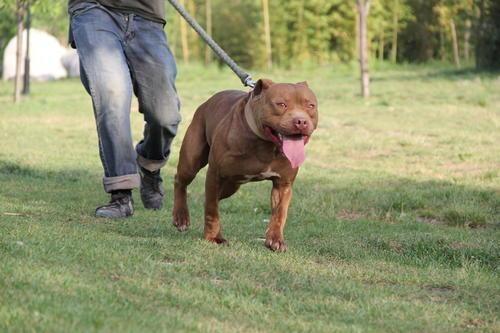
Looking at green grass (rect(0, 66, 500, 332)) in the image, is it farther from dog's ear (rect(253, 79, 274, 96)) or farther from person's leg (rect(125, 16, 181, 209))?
dog's ear (rect(253, 79, 274, 96))

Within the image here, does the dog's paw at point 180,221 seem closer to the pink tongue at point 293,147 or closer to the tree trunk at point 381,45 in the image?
the pink tongue at point 293,147

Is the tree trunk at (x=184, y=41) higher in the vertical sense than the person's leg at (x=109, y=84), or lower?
lower

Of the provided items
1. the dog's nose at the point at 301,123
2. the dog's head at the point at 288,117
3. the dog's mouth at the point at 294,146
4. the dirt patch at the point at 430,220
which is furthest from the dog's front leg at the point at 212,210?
the dirt patch at the point at 430,220

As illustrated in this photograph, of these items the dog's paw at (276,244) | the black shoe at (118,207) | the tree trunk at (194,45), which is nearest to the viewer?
the dog's paw at (276,244)

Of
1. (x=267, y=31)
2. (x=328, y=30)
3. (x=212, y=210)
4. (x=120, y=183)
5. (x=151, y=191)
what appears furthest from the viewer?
(x=328, y=30)

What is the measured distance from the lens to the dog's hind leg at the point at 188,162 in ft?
18.9

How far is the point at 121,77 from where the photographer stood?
6137mm

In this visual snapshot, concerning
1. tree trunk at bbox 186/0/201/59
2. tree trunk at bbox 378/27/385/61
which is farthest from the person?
tree trunk at bbox 186/0/201/59

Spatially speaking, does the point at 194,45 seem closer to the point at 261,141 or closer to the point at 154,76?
the point at 154,76

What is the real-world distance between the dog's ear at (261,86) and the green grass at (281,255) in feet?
2.84

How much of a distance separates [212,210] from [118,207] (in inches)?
46.0

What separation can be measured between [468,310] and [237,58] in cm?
3754

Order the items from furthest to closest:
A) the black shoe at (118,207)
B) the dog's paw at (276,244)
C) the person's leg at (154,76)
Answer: the person's leg at (154,76) → the black shoe at (118,207) → the dog's paw at (276,244)

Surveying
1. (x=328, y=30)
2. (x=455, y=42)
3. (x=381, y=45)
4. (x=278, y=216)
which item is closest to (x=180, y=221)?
(x=278, y=216)
